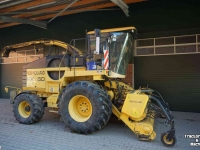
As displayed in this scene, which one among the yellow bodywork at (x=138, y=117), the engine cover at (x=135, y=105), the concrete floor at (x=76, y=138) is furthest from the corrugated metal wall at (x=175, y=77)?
the engine cover at (x=135, y=105)

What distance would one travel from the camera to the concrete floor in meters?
3.94

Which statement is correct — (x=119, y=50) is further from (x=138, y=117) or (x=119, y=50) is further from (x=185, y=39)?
(x=185, y=39)

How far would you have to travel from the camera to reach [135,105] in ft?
14.0

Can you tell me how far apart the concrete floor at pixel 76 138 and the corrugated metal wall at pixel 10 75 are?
6343mm

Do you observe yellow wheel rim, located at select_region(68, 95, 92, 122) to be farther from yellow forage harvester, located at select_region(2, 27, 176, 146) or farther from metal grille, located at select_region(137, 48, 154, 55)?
metal grille, located at select_region(137, 48, 154, 55)

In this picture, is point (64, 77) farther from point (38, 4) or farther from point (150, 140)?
point (38, 4)

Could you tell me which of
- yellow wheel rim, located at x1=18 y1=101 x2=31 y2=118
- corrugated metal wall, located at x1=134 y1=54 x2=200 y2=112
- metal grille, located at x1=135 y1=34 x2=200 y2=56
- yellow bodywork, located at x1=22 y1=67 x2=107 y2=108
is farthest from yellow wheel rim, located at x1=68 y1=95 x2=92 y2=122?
metal grille, located at x1=135 y1=34 x2=200 y2=56

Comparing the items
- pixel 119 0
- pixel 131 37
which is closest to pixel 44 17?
pixel 119 0

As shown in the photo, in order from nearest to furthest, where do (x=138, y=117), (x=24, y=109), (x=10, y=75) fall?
(x=138, y=117) < (x=24, y=109) < (x=10, y=75)

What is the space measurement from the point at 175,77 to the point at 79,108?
4716 millimetres

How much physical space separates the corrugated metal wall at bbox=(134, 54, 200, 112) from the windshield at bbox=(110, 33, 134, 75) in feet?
10.6

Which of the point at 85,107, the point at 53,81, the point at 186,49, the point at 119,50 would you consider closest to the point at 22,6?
the point at 53,81

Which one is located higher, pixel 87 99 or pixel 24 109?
pixel 87 99

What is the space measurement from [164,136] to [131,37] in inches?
109
